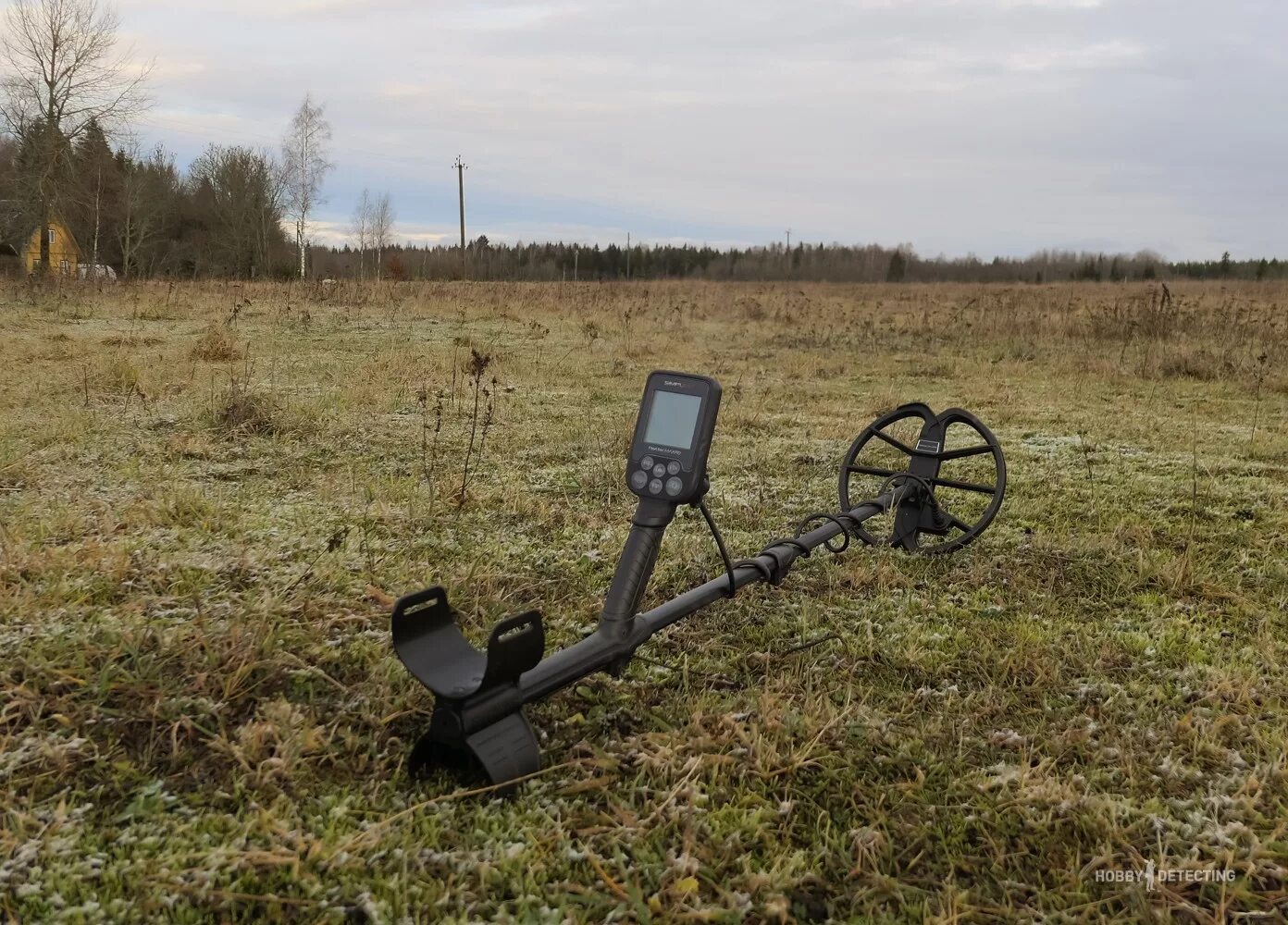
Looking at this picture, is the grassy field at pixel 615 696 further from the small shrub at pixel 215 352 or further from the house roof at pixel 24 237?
the house roof at pixel 24 237

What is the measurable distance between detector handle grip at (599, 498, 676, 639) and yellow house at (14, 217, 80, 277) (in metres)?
22.4

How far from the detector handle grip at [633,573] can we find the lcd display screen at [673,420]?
0.17 metres

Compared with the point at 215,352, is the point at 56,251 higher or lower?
higher

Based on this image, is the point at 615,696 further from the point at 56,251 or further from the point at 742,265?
the point at 742,265

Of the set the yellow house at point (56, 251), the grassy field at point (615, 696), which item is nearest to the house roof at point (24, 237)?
the yellow house at point (56, 251)

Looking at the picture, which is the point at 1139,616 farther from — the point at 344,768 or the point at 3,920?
the point at 3,920

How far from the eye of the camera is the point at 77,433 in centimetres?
534

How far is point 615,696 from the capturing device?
240 cm

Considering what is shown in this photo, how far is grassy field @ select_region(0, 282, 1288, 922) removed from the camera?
1.66 meters

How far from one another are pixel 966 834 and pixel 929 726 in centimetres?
43

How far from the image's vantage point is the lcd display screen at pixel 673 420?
7.27ft

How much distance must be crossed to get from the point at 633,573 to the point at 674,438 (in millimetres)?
380

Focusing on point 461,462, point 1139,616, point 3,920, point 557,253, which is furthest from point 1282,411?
point 557,253

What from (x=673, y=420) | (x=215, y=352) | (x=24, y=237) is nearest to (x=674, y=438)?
(x=673, y=420)
